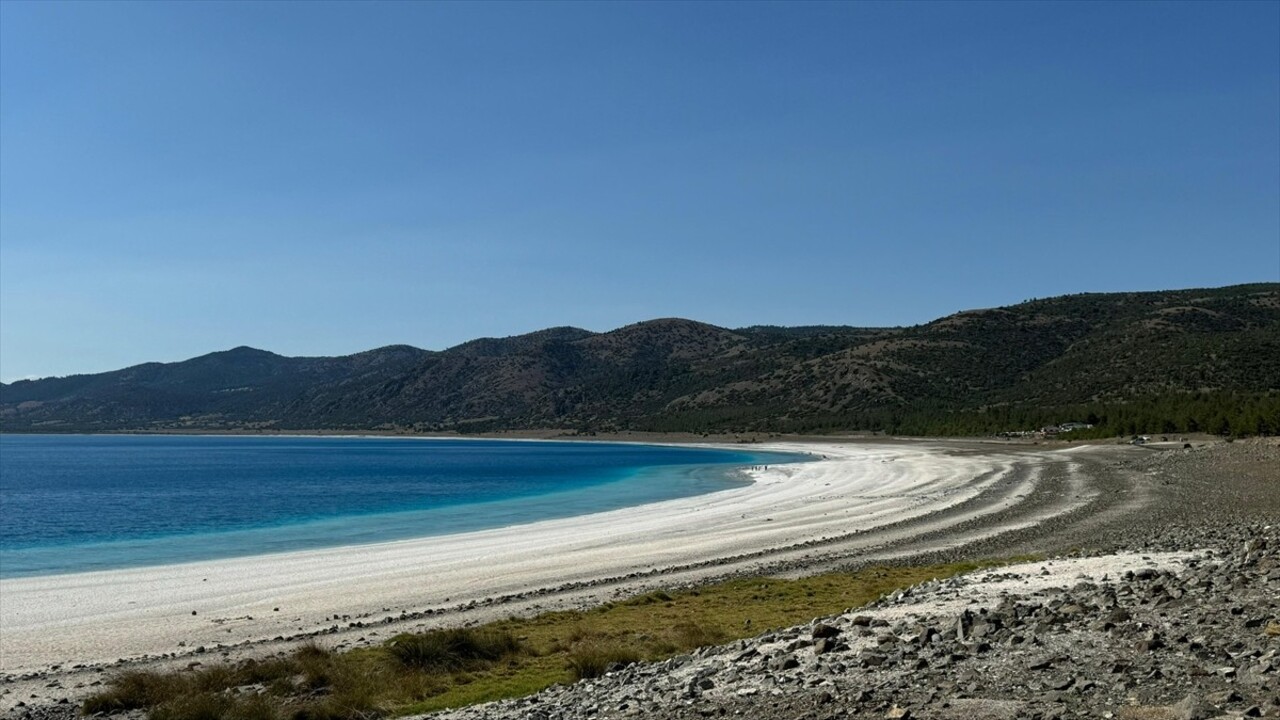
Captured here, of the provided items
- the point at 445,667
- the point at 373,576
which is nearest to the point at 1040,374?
the point at 373,576

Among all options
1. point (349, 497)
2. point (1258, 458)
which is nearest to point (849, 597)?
point (1258, 458)

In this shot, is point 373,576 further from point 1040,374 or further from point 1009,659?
point 1040,374

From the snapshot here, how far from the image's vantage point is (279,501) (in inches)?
2458

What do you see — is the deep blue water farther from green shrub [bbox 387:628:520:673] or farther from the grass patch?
green shrub [bbox 387:628:520:673]

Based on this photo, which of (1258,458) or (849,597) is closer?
(849,597)

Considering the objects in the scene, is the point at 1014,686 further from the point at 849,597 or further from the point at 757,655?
the point at 849,597

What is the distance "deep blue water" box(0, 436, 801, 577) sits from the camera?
3906cm

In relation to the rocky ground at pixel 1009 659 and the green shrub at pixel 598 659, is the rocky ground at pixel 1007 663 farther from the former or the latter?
the green shrub at pixel 598 659

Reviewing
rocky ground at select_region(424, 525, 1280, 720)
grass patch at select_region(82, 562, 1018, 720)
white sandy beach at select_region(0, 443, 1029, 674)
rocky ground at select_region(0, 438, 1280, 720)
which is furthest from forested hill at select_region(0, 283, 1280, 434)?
rocky ground at select_region(424, 525, 1280, 720)

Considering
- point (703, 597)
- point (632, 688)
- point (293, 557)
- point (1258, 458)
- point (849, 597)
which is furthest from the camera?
point (1258, 458)

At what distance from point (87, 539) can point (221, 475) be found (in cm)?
5478

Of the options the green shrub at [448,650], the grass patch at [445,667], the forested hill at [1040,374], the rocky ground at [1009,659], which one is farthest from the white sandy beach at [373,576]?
the forested hill at [1040,374]

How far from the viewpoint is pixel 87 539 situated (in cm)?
4162

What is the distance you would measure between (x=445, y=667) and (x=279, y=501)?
172ft
